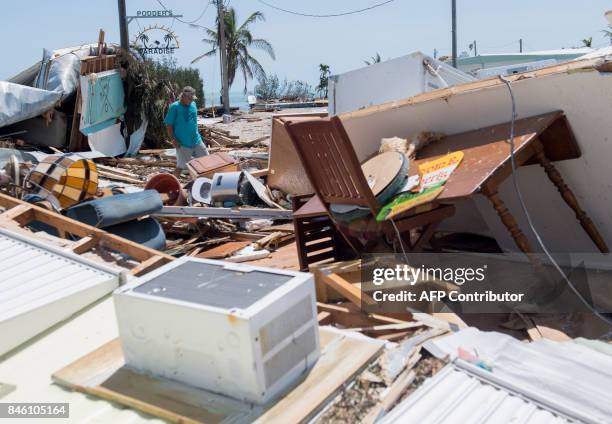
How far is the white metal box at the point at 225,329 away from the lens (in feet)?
7.11

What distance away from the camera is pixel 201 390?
237 cm

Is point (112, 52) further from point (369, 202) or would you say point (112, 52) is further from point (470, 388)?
point (470, 388)

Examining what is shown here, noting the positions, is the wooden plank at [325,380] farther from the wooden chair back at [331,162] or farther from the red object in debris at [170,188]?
the red object in debris at [170,188]

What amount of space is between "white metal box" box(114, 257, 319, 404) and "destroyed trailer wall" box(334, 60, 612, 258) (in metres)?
2.70

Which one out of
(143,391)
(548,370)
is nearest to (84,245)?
(143,391)

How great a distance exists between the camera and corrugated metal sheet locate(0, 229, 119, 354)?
3.14 meters

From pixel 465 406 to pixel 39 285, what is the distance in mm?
2526

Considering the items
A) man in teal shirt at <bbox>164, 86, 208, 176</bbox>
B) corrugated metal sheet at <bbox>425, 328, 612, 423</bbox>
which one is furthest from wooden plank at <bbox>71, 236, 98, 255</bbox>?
man in teal shirt at <bbox>164, 86, 208, 176</bbox>

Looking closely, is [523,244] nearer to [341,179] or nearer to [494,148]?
[494,148]

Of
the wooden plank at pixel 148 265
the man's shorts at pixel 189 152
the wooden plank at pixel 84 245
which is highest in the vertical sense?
the man's shorts at pixel 189 152

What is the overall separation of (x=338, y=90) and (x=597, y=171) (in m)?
4.82

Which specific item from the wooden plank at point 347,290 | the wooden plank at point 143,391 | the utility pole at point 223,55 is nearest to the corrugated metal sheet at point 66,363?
the wooden plank at point 143,391

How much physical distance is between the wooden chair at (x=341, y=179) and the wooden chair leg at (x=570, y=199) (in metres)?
0.74

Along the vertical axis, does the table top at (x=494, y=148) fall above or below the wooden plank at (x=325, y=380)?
above
